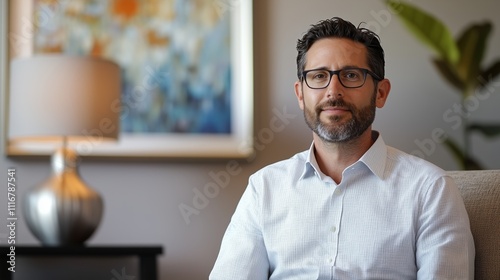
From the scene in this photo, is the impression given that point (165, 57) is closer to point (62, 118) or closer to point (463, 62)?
point (62, 118)

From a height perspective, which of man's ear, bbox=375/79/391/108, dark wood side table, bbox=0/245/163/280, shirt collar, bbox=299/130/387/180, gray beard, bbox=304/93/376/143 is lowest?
dark wood side table, bbox=0/245/163/280

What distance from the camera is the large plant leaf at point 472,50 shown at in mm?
2484

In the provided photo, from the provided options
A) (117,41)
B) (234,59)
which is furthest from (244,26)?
(117,41)

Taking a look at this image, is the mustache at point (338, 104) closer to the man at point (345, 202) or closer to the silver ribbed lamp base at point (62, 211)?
the man at point (345, 202)

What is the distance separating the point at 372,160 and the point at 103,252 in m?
0.90

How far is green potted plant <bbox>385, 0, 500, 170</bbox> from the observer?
2475 mm

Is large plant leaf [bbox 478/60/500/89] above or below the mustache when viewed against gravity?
above

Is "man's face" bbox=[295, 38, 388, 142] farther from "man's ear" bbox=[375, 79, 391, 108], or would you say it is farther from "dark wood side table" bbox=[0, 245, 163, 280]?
Answer: "dark wood side table" bbox=[0, 245, 163, 280]

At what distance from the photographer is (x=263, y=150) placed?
2477mm

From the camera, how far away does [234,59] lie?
8.10 feet

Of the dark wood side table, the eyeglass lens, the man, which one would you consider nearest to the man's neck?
the man

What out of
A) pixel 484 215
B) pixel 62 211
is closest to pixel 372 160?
pixel 484 215

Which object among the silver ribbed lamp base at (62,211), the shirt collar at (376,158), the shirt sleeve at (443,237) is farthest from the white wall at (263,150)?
the shirt sleeve at (443,237)

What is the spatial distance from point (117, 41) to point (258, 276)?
1.18 meters
